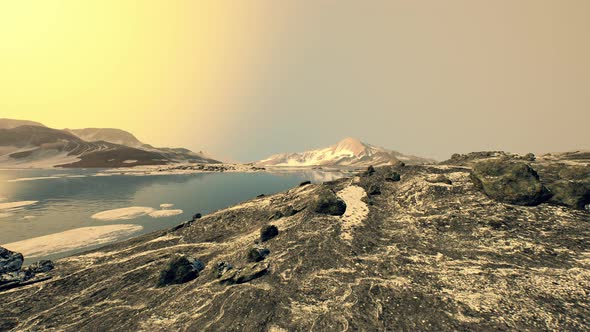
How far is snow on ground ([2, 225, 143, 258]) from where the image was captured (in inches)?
1379

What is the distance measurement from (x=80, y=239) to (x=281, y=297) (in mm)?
37118

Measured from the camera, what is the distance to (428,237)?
23766 millimetres

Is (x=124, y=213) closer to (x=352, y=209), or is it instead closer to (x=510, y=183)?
(x=352, y=209)

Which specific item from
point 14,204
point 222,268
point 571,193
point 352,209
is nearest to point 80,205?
point 14,204

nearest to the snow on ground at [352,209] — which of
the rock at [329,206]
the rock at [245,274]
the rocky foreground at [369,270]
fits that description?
the rocky foreground at [369,270]

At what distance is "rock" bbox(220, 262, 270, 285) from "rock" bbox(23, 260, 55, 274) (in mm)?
20463

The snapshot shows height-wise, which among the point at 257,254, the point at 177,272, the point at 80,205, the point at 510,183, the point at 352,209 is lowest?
the point at 80,205

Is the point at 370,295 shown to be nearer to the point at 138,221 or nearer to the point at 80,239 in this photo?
the point at 80,239

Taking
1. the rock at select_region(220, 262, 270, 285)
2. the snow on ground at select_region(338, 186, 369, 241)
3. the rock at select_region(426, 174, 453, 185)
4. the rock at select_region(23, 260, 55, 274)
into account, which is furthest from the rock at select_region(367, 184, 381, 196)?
the rock at select_region(23, 260, 55, 274)

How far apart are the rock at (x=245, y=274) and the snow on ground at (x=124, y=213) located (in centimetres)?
4082

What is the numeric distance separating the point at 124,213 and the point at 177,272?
42072 mm

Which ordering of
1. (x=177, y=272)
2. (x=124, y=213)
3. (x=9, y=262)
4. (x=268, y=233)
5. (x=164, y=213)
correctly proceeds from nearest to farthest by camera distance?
(x=177, y=272) → (x=9, y=262) → (x=268, y=233) → (x=124, y=213) → (x=164, y=213)

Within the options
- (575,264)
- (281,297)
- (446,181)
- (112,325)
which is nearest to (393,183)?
(446,181)

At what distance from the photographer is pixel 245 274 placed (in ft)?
67.8
